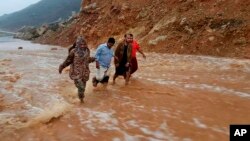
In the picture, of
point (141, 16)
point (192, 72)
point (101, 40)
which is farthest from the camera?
point (101, 40)

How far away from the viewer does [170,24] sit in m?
23.4

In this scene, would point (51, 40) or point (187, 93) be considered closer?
point (187, 93)

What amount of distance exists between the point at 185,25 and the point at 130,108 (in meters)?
15.3

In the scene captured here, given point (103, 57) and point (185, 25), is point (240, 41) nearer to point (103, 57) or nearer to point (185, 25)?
point (185, 25)

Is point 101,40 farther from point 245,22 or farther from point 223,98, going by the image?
point 223,98

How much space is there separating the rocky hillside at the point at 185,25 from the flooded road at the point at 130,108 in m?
7.08

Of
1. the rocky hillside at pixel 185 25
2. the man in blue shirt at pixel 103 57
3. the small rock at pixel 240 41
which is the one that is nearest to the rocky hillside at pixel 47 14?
the rocky hillside at pixel 185 25

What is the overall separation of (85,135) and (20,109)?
88.1 inches

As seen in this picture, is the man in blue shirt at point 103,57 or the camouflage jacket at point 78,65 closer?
the camouflage jacket at point 78,65

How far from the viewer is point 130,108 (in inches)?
311

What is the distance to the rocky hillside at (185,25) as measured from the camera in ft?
65.8

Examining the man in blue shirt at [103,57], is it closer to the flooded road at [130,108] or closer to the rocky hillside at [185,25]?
the flooded road at [130,108]

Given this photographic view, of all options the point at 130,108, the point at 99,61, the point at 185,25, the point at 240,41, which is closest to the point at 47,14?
the point at 185,25

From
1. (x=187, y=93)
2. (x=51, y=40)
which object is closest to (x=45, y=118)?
(x=187, y=93)
